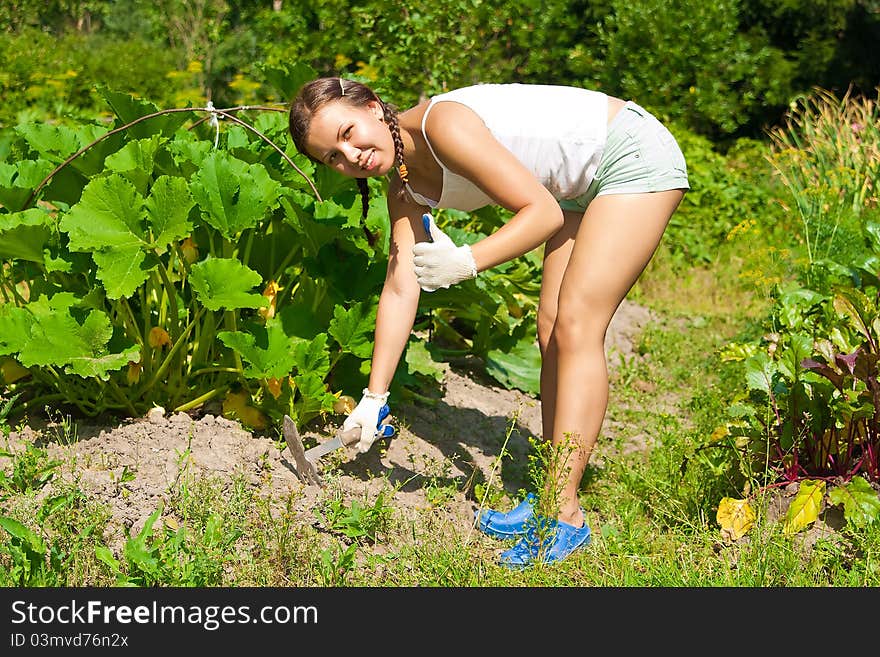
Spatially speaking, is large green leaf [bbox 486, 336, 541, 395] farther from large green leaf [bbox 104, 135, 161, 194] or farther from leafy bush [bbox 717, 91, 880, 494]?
large green leaf [bbox 104, 135, 161, 194]

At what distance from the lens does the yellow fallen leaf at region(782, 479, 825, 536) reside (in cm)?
240

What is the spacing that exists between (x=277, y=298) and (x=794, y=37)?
1035 centimetres

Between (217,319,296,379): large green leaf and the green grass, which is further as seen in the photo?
(217,319,296,379): large green leaf

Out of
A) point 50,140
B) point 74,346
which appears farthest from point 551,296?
point 50,140

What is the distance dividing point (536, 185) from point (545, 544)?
2.93 ft

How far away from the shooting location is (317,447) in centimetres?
→ 254

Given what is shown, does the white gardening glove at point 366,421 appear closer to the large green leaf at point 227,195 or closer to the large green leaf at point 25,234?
the large green leaf at point 227,195

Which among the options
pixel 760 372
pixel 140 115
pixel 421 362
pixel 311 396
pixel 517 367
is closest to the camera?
pixel 760 372

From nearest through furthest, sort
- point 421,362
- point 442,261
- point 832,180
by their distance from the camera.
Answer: point 442,261 → point 421,362 → point 832,180

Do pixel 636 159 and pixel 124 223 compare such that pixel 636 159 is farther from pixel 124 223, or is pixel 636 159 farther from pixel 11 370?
Answer: pixel 11 370

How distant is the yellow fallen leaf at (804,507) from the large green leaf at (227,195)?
5.18 feet

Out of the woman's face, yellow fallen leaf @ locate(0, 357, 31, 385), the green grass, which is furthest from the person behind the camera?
yellow fallen leaf @ locate(0, 357, 31, 385)

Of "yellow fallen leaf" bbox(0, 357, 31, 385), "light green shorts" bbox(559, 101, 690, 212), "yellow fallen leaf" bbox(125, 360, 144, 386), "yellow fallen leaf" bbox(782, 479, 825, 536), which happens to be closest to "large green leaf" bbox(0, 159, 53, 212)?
"yellow fallen leaf" bbox(0, 357, 31, 385)

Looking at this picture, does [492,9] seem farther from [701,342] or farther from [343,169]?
[343,169]
